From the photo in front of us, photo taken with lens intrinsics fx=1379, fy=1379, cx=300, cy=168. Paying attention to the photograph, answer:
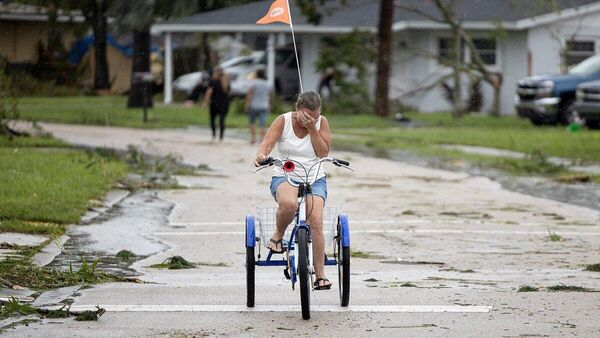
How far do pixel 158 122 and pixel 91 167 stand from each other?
18912 millimetres

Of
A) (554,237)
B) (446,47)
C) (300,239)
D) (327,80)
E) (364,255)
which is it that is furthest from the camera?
(327,80)

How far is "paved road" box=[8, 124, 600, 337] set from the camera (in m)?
9.21

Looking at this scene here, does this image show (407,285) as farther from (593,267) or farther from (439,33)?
(439,33)

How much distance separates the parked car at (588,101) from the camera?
34.5 metres

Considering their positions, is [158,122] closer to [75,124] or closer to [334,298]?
[75,124]

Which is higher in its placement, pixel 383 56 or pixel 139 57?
pixel 383 56

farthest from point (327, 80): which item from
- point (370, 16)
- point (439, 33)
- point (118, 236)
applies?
point (118, 236)

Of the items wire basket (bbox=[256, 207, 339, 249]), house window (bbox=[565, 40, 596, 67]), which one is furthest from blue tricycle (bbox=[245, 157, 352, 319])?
house window (bbox=[565, 40, 596, 67])

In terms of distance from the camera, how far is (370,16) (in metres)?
51.3

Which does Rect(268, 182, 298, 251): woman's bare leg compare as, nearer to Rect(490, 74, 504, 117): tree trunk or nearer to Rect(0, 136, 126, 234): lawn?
Rect(0, 136, 126, 234): lawn

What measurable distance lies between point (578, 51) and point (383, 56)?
686 cm

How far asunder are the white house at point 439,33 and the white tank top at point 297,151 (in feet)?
112

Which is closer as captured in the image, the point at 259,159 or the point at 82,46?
the point at 259,159

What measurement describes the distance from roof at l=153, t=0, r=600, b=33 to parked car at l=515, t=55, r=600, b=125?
17.6 feet
